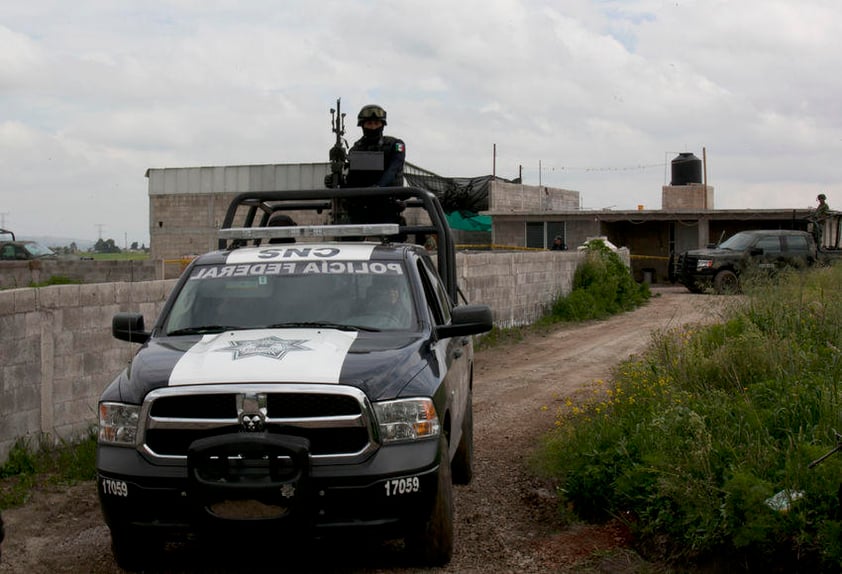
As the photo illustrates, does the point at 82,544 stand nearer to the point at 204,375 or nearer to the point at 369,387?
the point at 204,375

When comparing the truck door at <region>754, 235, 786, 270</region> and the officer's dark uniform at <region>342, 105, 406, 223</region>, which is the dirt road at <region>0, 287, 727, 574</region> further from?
the truck door at <region>754, 235, 786, 270</region>

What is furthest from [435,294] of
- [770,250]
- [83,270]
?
[83,270]

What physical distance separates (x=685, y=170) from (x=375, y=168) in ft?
123

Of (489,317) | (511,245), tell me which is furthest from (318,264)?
(511,245)

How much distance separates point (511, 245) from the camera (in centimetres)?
3781

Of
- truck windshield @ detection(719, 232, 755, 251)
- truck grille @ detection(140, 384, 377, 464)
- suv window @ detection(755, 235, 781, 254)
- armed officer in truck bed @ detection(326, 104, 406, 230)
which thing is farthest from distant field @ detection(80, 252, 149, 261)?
truck grille @ detection(140, 384, 377, 464)

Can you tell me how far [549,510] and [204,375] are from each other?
2745mm

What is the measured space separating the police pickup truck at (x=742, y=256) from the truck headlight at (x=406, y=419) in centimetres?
2119

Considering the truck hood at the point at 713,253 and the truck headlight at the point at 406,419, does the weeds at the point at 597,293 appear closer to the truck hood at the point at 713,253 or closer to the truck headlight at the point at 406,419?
the truck hood at the point at 713,253

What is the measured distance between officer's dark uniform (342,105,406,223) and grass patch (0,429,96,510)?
122 inches

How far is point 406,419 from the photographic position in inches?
197

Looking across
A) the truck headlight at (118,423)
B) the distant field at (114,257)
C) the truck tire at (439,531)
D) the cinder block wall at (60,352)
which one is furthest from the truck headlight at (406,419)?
the distant field at (114,257)

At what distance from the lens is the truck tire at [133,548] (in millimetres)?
5133

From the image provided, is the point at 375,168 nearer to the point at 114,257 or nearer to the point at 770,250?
the point at 770,250
